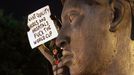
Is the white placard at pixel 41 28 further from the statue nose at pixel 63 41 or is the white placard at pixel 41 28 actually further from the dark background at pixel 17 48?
the dark background at pixel 17 48

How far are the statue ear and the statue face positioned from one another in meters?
0.02

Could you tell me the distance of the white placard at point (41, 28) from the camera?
3168 millimetres

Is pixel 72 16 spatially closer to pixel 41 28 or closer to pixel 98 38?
pixel 98 38

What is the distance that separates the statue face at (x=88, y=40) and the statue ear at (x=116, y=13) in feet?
0.07

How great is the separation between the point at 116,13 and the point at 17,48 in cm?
533

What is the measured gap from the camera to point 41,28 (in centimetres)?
323

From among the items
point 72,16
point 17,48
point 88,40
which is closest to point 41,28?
point 72,16

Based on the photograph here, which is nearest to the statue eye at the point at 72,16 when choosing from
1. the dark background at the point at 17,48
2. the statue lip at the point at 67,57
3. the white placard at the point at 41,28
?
the statue lip at the point at 67,57

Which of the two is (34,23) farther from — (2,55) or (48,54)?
(2,55)

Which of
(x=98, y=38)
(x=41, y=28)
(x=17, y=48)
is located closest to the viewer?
(x=98, y=38)

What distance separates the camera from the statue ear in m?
2.51

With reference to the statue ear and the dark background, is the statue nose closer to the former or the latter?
the statue ear

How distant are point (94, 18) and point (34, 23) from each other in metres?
0.86

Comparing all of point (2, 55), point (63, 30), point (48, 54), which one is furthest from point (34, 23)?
point (2, 55)
